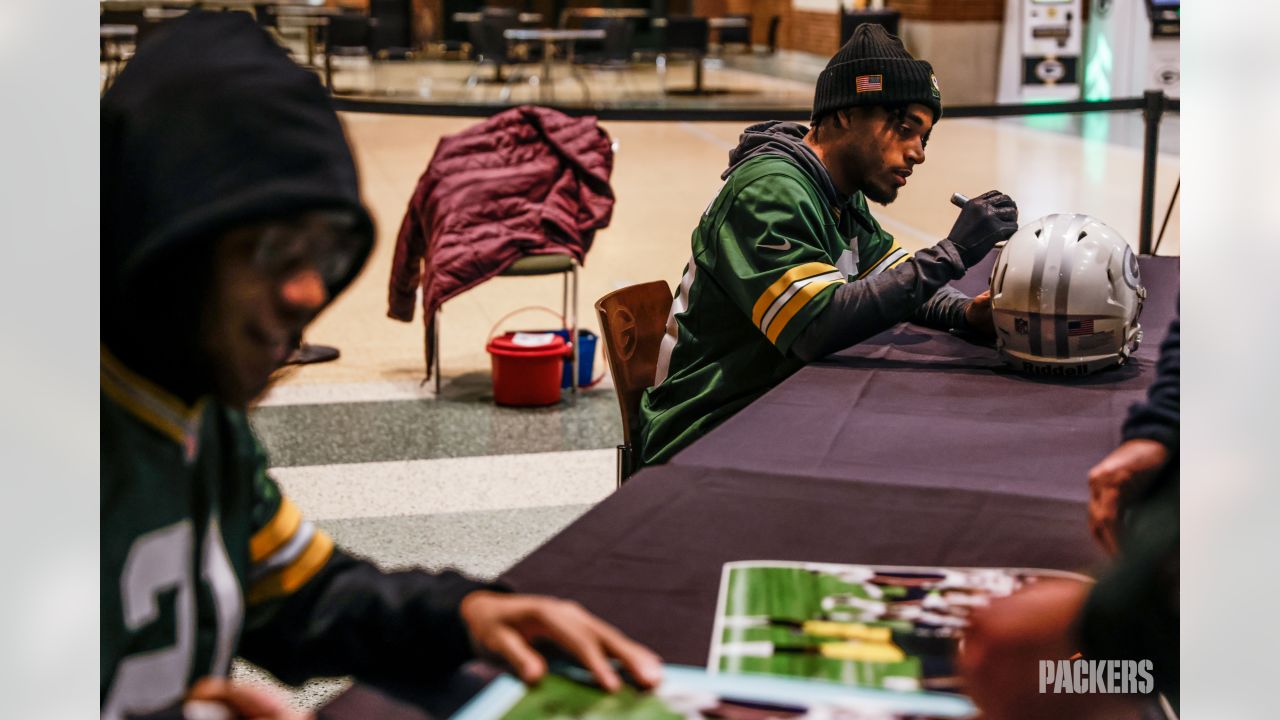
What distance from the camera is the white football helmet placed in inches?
90.4

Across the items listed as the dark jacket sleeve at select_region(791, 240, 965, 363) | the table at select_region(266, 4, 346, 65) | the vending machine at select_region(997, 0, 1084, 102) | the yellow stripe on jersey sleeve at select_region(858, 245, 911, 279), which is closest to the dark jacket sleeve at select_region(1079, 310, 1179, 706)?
the dark jacket sleeve at select_region(791, 240, 965, 363)

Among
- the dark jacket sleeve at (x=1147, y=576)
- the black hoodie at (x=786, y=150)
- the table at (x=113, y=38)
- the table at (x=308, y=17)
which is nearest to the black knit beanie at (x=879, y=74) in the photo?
the black hoodie at (x=786, y=150)

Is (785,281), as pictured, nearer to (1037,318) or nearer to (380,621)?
(1037,318)

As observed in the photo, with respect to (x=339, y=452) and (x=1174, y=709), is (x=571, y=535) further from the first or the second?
(x=339, y=452)

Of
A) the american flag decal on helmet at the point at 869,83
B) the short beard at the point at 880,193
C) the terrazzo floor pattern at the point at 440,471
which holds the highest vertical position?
the american flag decal on helmet at the point at 869,83

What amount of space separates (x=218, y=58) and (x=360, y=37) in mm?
14514

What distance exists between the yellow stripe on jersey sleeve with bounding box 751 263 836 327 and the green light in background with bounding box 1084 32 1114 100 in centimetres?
1177

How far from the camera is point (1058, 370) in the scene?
2.36 m

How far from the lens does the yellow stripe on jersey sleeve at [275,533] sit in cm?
115

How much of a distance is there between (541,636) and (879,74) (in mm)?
1600

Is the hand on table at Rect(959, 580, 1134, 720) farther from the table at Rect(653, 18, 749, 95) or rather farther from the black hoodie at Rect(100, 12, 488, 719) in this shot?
the table at Rect(653, 18, 749, 95)

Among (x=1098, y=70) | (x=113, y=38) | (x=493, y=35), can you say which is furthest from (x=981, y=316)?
(x=113, y=38)

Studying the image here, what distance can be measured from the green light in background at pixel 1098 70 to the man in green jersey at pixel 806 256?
11.5m

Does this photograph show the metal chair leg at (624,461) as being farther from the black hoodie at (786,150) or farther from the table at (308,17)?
the table at (308,17)
